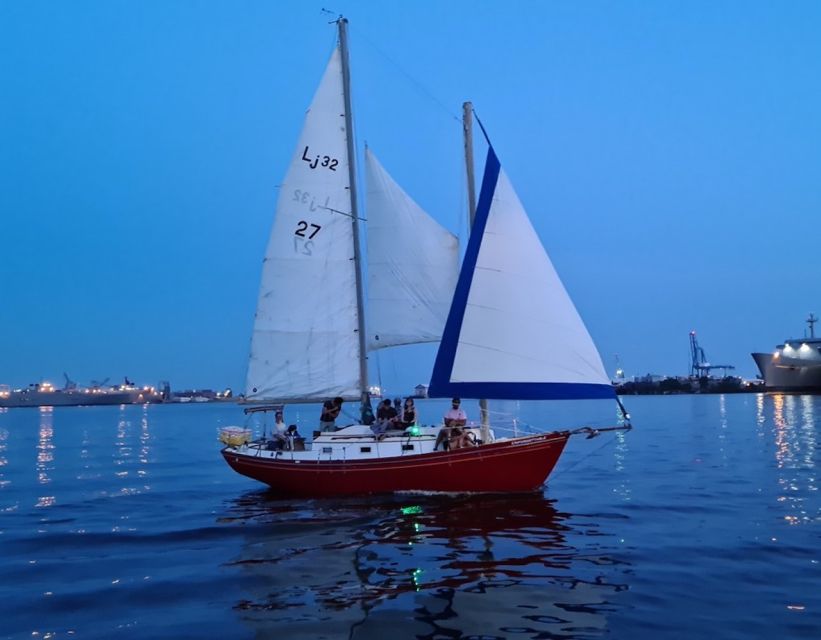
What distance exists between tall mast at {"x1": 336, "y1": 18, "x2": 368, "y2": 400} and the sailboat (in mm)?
38

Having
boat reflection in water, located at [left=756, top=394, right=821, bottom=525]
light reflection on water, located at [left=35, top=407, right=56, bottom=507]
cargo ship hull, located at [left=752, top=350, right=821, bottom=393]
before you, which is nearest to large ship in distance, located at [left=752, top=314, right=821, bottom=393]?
cargo ship hull, located at [left=752, top=350, right=821, bottom=393]

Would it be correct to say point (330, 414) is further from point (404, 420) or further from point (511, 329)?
point (511, 329)

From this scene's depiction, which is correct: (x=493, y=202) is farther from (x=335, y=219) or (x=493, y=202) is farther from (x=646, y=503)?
(x=646, y=503)

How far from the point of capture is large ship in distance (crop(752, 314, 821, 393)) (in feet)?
412

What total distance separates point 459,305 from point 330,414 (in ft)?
20.8

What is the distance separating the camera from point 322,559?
15.9 metres

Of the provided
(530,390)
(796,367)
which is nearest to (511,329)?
(530,390)

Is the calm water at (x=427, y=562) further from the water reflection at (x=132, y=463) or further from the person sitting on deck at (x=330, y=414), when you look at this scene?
the person sitting on deck at (x=330, y=414)

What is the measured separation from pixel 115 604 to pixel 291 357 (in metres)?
12.5

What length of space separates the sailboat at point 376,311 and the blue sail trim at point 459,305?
33 mm

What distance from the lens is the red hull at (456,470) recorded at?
834 inches

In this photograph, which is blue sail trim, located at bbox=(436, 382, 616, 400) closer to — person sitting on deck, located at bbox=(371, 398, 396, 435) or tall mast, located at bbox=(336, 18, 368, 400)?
person sitting on deck, located at bbox=(371, 398, 396, 435)

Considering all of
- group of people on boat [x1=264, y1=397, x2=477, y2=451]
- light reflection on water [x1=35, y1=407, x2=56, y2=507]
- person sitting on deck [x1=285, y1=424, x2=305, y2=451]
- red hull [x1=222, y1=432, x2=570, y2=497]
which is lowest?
light reflection on water [x1=35, y1=407, x2=56, y2=507]

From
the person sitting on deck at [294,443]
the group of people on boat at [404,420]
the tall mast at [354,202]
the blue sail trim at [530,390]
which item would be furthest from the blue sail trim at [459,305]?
the person sitting on deck at [294,443]
